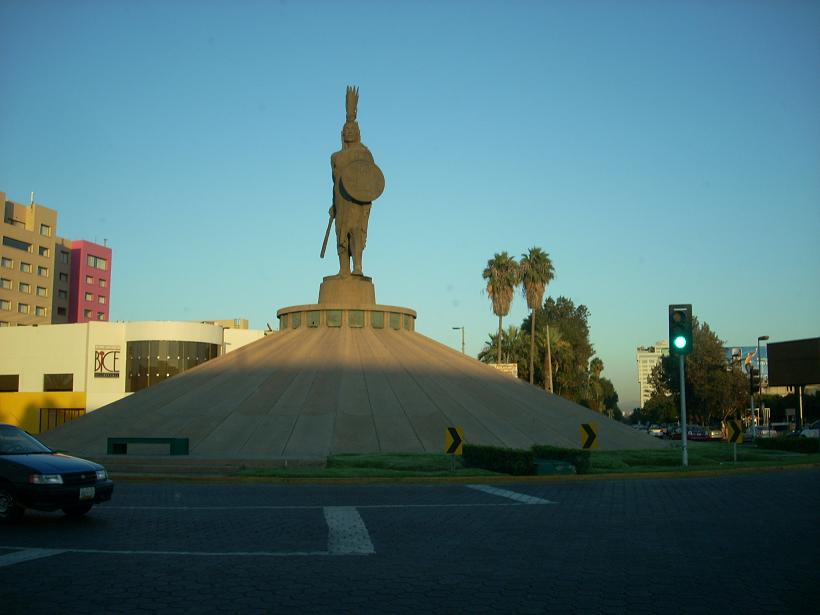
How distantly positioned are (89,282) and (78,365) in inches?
1923

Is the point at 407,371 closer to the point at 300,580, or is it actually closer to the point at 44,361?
the point at 300,580

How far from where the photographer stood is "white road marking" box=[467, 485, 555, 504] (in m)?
15.6

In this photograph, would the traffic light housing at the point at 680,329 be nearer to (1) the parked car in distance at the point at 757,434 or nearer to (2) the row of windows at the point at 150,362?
(1) the parked car in distance at the point at 757,434

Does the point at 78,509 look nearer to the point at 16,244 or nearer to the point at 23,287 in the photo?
the point at 16,244

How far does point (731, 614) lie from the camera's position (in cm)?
694

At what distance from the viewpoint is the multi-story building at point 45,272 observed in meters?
87.9

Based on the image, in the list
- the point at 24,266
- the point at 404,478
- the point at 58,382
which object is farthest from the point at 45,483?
the point at 24,266

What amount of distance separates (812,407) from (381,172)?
65802 mm

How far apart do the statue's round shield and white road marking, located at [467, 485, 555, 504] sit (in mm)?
21772

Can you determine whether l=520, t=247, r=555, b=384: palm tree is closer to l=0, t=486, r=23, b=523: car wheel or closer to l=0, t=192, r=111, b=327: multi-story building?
l=0, t=192, r=111, b=327: multi-story building

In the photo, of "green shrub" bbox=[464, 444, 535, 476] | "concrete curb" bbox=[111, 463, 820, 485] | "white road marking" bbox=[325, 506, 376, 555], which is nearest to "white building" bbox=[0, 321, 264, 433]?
"concrete curb" bbox=[111, 463, 820, 485]

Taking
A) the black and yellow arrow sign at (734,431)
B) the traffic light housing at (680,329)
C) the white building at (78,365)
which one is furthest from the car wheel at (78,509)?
the white building at (78,365)

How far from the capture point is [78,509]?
41.9 ft

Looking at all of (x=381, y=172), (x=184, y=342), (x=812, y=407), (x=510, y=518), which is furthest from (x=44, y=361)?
(x=812, y=407)
